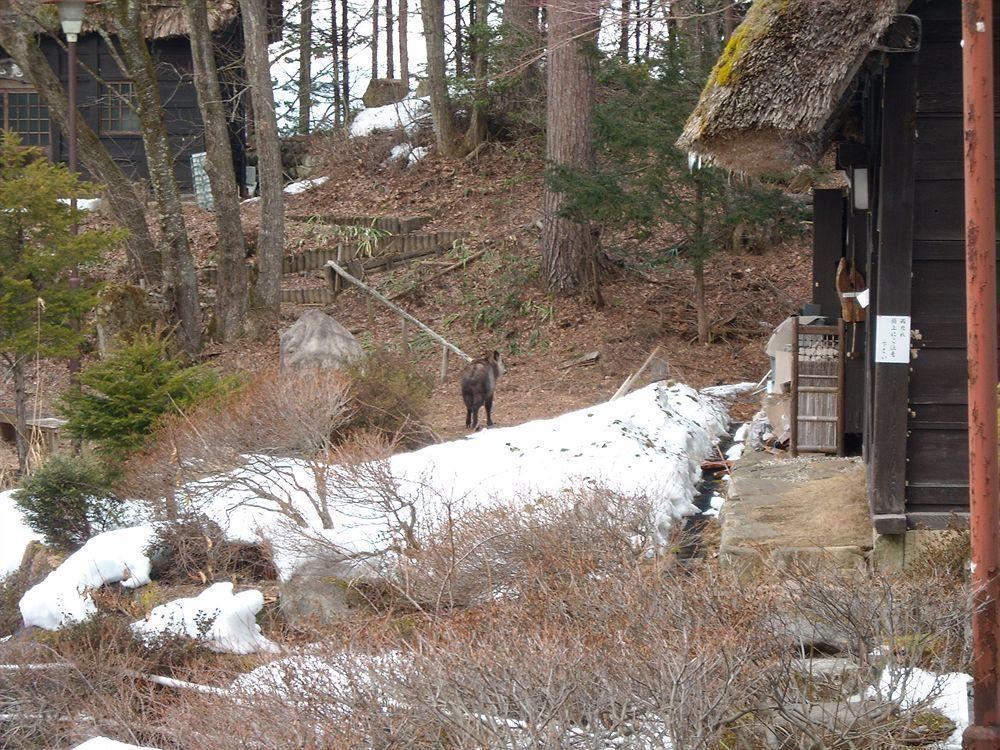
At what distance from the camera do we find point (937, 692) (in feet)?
14.7

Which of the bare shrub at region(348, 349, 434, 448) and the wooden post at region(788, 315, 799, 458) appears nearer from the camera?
the wooden post at region(788, 315, 799, 458)

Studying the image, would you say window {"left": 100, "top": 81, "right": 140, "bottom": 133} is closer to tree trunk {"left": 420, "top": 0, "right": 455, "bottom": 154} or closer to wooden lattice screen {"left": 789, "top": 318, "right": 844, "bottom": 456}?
tree trunk {"left": 420, "top": 0, "right": 455, "bottom": 154}

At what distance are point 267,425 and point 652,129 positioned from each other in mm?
7994

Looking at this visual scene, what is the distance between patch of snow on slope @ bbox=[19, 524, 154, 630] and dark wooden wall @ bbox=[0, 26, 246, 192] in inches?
667

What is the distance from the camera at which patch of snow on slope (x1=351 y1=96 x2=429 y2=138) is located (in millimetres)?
26969

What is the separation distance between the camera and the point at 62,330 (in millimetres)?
13797

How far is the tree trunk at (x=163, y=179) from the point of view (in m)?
17.9

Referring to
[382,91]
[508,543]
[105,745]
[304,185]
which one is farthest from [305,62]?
[105,745]

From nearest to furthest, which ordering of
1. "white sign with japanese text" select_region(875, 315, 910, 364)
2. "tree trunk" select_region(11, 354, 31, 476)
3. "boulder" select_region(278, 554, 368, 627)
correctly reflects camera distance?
1. "white sign with japanese text" select_region(875, 315, 910, 364)
2. "boulder" select_region(278, 554, 368, 627)
3. "tree trunk" select_region(11, 354, 31, 476)

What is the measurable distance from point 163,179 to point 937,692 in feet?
53.1

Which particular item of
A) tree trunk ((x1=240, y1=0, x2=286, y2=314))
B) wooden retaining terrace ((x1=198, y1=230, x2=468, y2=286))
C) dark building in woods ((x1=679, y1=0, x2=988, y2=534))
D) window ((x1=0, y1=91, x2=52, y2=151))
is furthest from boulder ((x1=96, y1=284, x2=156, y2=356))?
dark building in woods ((x1=679, y1=0, x2=988, y2=534))

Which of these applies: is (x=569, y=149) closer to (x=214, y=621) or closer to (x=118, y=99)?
(x=214, y=621)

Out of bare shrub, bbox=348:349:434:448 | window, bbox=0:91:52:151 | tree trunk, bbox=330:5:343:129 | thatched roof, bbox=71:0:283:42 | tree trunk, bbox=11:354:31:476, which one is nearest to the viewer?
bare shrub, bbox=348:349:434:448

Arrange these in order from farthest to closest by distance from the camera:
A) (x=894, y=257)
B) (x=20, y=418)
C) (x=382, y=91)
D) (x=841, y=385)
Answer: (x=382, y=91) < (x=20, y=418) < (x=841, y=385) < (x=894, y=257)
